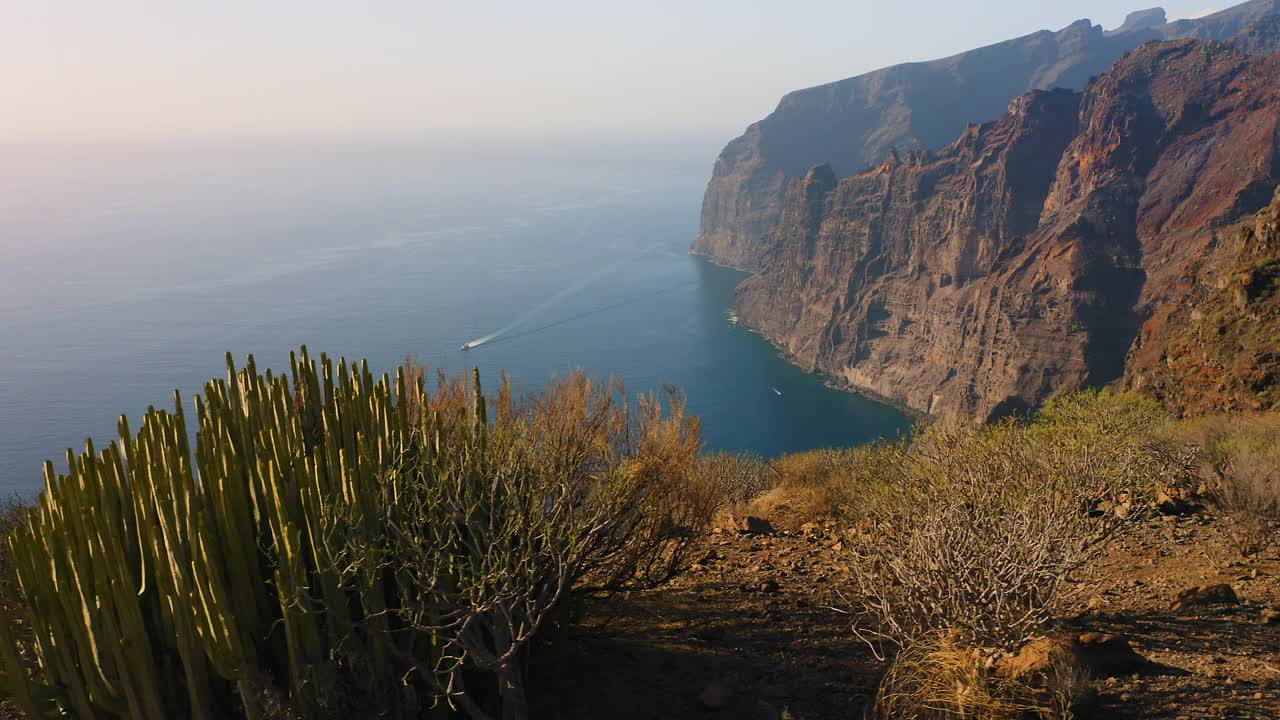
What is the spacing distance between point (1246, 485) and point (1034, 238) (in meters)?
117

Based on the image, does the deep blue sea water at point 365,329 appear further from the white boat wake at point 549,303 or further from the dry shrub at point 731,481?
the dry shrub at point 731,481

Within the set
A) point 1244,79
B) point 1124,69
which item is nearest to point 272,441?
point 1244,79

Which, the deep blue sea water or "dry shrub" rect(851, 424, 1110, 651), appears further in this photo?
the deep blue sea water

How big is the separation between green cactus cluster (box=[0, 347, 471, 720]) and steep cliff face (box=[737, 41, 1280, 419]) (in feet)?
191

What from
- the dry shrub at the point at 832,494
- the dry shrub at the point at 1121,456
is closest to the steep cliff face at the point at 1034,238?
the dry shrub at the point at 1121,456

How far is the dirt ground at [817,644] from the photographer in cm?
687

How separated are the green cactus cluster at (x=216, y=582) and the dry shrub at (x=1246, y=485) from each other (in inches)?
382

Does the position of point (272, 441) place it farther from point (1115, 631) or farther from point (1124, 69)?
point (1124, 69)

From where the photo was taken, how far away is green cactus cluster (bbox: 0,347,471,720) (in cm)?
586

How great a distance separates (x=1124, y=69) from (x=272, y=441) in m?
149

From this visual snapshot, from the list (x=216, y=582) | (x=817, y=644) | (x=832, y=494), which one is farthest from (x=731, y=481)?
(x=216, y=582)

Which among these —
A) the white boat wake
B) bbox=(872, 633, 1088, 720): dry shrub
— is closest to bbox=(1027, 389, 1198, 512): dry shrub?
bbox=(872, 633, 1088, 720): dry shrub

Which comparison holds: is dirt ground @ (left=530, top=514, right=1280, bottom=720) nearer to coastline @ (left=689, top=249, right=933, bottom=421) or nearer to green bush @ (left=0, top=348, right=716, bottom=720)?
green bush @ (left=0, top=348, right=716, bottom=720)

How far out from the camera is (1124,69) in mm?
128125
